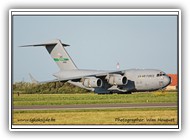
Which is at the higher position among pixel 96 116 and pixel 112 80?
pixel 112 80

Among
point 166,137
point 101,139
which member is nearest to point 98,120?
point 101,139

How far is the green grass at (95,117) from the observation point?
35.1ft

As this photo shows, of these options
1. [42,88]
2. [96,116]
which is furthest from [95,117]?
[42,88]

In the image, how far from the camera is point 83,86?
21234 mm

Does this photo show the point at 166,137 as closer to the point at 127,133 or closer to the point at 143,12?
the point at 127,133

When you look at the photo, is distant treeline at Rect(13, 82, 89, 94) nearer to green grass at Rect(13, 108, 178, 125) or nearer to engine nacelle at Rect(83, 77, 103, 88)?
engine nacelle at Rect(83, 77, 103, 88)

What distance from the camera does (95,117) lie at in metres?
11.1

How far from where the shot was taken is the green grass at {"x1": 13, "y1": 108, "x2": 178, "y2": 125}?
35.1ft

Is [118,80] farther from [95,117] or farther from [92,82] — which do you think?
[95,117]

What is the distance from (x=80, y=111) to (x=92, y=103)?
2.32 metres

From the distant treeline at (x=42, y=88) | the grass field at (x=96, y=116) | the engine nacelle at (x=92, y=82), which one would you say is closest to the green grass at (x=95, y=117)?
the grass field at (x=96, y=116)

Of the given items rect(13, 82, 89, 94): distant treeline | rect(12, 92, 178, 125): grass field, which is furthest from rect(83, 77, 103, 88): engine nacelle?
rect(12, 92, 178, 125): grass field

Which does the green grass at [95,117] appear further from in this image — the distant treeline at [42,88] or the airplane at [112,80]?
the airplane at [112,80]

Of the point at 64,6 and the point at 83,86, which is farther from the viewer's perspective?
the point at 83,86
